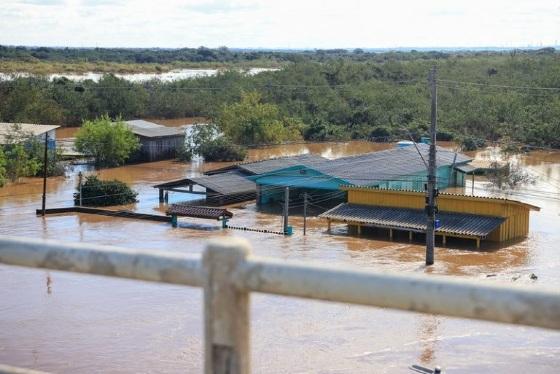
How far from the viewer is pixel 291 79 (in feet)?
224

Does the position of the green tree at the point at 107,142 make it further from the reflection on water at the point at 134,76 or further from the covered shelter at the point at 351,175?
the reflection on water at the point at 134,76

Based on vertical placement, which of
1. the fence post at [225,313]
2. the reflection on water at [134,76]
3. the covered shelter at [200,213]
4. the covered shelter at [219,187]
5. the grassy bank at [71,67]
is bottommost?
the covered shelter at [200,213]

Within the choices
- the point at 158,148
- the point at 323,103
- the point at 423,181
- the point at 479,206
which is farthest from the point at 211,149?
the point at 479,206

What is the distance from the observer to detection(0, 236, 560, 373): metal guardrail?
2.22 metres

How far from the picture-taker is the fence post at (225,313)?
2.50 meters

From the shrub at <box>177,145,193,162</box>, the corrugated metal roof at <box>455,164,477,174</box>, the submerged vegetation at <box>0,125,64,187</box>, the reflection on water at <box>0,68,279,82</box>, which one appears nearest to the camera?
the corrugated metal roof at <box>455,164,477,174</box>

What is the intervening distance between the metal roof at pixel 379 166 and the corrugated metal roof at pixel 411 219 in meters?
2.55

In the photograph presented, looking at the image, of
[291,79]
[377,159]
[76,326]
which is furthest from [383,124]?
[76,326]

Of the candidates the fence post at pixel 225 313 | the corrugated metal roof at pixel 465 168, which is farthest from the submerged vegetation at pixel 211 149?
the fence post at pixel 225 313

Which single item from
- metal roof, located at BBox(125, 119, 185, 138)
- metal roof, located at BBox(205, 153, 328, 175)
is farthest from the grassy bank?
metal roof, located at BBox(205, 153, 328, 175)

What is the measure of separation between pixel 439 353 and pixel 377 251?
9.56 metres

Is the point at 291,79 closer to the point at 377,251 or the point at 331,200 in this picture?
the point at 331,200

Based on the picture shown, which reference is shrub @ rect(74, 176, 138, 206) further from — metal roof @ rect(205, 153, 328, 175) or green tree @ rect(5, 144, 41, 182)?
green tree @ rect(5, 144, 41, 182)

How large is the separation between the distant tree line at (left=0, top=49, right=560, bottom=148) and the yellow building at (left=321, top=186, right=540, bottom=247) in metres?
18.9
